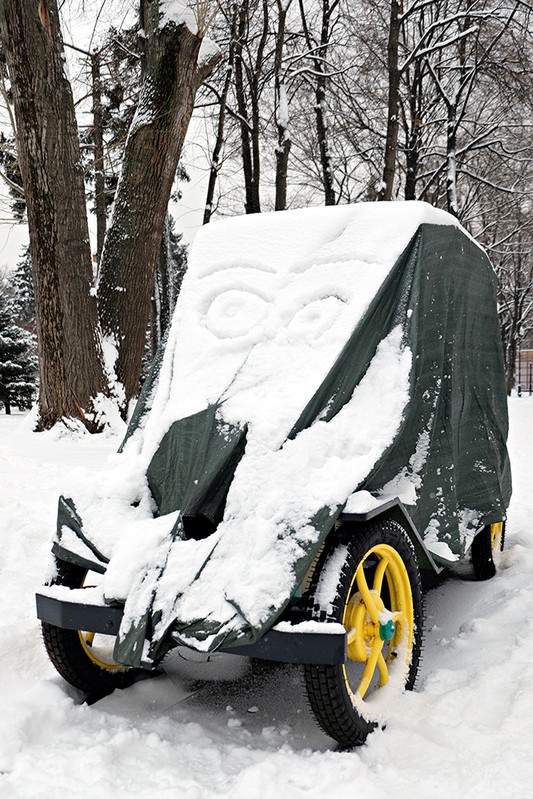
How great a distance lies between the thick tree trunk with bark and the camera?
364 inches

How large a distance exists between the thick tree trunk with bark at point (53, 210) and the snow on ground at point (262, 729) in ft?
19.4

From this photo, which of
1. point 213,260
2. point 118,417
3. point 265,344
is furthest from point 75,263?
point 265,344

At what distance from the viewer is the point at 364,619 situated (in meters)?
2.60

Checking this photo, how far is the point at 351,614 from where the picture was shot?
256cm

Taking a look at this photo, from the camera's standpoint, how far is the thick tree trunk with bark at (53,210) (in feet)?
30.4

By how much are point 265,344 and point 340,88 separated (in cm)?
1597

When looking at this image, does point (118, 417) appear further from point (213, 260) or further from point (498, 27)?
point (498, 27)

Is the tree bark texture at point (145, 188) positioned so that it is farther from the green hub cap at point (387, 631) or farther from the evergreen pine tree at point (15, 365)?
the evergreen pine tree at point (15, 365)

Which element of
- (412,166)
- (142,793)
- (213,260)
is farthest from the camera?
(412,166)

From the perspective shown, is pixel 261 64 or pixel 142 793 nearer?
pixel 142 793

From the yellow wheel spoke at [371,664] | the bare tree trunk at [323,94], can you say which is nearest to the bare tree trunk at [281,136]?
the bare tree trunk at [323,94]

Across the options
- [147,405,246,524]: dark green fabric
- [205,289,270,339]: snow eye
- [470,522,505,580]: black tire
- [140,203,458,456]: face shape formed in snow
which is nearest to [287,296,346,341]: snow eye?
[140,203,458,456]: face shape formed in snow

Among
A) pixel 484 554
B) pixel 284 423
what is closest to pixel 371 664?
pixel 284 423

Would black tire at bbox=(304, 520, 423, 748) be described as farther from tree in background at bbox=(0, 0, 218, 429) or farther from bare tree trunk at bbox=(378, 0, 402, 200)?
bare tree trunk at bbox=(378, 0, 402, 200)
